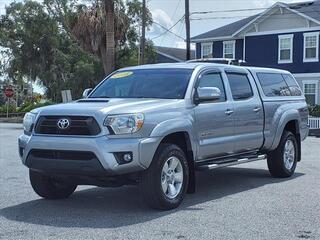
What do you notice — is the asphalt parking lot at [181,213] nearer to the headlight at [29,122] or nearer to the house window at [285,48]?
the headlight at [29,122]

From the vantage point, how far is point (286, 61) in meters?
36.5

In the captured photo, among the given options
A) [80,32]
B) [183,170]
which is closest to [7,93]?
[80,32]

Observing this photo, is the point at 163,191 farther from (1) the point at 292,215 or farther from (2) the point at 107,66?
(2) the point at 107,66

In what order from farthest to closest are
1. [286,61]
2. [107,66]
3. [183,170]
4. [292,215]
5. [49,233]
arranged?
[286,61]
[107,66]
[183,170]
[292,215]
[49,233]

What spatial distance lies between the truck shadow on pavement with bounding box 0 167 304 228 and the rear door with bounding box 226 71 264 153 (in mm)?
748

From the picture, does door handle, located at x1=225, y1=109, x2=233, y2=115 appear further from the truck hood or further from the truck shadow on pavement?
the truck shadow on pavement

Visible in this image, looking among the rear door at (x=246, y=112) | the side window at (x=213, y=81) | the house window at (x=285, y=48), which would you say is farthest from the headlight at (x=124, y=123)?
the house window at (x=285, y=48)

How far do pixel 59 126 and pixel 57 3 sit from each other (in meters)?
41.5

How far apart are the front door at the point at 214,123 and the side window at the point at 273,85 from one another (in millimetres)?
1494

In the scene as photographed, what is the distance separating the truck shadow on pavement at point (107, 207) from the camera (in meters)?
6.95

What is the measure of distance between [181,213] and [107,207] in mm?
1087

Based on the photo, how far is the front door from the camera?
8.23m

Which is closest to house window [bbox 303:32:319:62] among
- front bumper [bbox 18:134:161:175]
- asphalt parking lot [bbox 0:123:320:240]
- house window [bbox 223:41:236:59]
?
house window [bbox 223:41:236:59]

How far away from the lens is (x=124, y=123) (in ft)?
23.2
